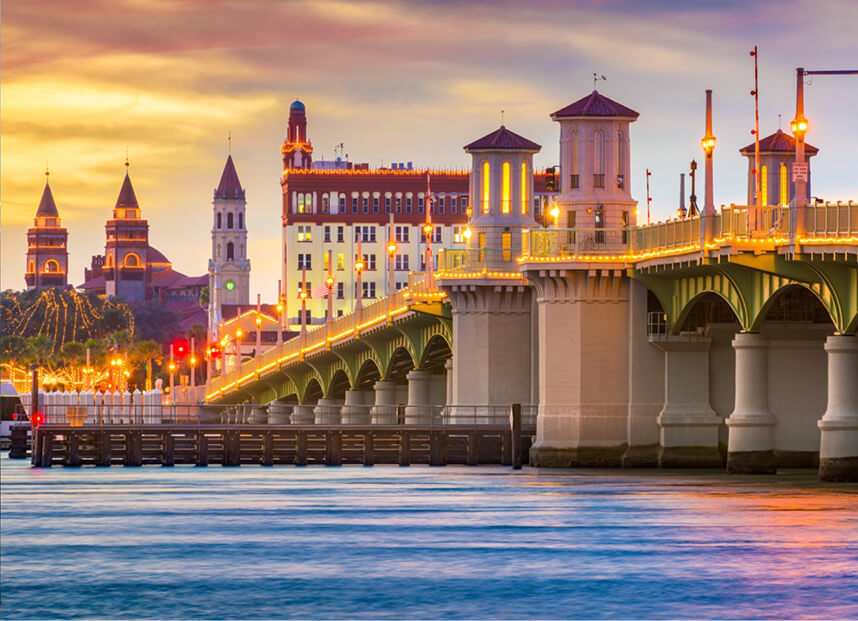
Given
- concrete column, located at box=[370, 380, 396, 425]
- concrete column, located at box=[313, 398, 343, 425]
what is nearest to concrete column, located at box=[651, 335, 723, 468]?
concrete column, located at box=[370, 380, 396, 425]

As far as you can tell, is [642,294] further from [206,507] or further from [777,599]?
[777,599]

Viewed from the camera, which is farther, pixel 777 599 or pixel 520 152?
pixel 520 152

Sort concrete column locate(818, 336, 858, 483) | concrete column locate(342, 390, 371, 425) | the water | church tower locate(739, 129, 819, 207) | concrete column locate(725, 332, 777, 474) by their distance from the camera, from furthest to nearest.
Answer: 1. concrete column locate(342, 390, 371, 425)
2. church tower locate(739, 129, 819, 207)
3. concrete column locate(725, 332, 777, 474)
4. concrete column locate(818, 336, 858, 483)
5. the water

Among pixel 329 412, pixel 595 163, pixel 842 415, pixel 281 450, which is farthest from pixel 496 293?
pixel 329 412

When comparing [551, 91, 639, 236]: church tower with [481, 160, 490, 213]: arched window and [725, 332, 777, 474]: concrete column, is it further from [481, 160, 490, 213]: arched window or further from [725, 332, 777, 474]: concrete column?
[725, 332, 777, 474]: concrete column

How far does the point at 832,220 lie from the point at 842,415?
8069 millimetres

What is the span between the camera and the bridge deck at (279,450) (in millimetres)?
114562

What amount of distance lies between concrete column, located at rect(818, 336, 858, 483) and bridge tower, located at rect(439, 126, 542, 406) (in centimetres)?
2940

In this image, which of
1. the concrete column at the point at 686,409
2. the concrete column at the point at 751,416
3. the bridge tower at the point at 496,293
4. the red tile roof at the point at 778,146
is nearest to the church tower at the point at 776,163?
the red tile roof at the point at 778,146

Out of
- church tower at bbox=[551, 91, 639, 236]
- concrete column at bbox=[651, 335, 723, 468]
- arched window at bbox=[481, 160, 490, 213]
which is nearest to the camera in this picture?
concrete column at bbox=[651, 335, 723, 468]

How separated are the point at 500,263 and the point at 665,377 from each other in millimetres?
16400

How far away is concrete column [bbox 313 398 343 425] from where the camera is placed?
6752 inches

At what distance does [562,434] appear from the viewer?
102750mm

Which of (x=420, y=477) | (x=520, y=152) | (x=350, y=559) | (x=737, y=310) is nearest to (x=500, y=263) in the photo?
(x=520, y=152)
